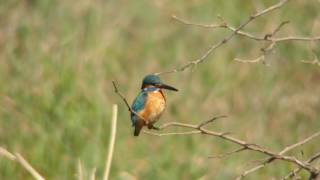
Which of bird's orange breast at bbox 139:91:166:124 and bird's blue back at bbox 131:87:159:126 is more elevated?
bird's blue back at bbox 131:87:159:126

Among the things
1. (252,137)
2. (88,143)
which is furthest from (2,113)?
(252,137)

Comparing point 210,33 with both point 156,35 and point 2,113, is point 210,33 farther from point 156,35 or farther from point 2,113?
point 2,113

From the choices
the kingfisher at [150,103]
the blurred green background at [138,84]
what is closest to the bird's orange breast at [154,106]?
the kingfisher at [150,103]

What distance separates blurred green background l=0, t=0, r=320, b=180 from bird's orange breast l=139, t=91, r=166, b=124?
1.84m

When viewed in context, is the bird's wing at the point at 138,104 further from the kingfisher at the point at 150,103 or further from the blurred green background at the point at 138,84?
the blurred green background at the point at 138,84

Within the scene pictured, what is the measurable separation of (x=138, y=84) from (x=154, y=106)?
3.12 meters

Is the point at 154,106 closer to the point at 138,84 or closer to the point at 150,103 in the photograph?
the point at 150,103

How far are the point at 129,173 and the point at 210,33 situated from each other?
6.72 feet

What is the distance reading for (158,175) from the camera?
5965mm

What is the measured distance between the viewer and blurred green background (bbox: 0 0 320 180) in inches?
241

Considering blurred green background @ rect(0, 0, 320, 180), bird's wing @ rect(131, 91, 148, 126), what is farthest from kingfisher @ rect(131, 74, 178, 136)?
blurred green background @ rect(0, 0, 320, 180)

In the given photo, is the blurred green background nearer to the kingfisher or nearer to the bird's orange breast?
the kingfisher

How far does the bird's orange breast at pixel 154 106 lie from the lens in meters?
3.81

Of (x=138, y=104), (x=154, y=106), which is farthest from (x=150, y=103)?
(x=138, y=104)
